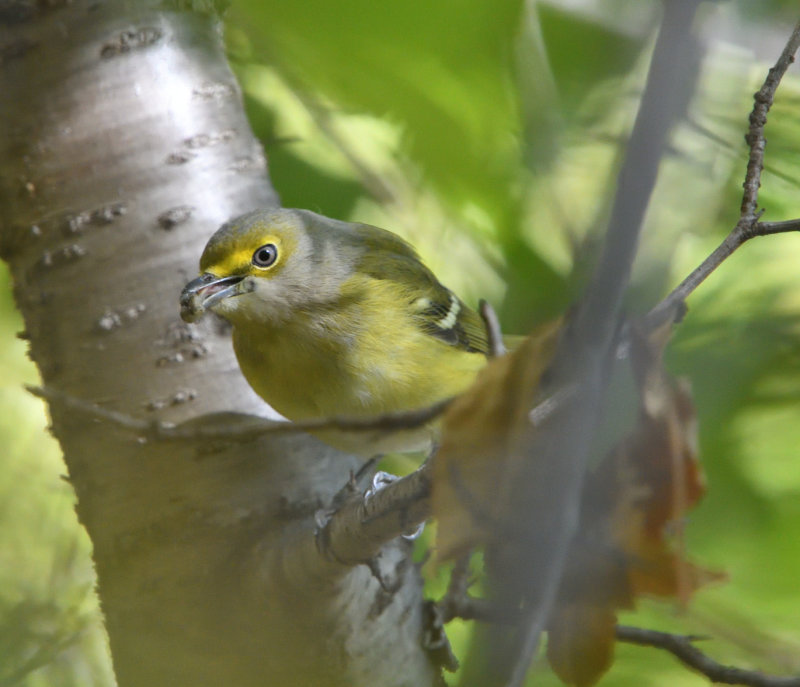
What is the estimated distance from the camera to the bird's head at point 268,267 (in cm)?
176

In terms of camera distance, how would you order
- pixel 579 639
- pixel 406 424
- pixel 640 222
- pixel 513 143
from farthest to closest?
pixel 513 143 < pixel 579 639 < pixel 406 424 < pixel 640 222

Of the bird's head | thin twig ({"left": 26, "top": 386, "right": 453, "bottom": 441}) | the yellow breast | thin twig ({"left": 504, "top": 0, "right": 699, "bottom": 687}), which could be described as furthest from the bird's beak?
thin twig ({"left": 504, "top": 0, "right": 699, "bottom": 687})

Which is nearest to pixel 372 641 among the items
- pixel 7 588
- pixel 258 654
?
pixel 258 654

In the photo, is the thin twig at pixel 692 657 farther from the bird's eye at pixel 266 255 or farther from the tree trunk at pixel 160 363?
the bird's eye at pixel 266 255

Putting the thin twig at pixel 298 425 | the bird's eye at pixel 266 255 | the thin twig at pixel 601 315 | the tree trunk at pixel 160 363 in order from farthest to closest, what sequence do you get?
the bird's eye at pixel 266 255 < the tree trunk at pixel 160 363 < the thin twig at pixel 298 425 < the thin twig at pixel 601 315

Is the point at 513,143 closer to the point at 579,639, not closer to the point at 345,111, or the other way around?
the point at 345,111

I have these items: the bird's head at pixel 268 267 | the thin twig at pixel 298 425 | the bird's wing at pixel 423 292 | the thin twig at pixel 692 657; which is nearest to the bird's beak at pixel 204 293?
the bird's head at pixel 268 267

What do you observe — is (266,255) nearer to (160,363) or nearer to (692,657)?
(160,363)

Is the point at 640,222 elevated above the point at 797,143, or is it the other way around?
the point at 640,222

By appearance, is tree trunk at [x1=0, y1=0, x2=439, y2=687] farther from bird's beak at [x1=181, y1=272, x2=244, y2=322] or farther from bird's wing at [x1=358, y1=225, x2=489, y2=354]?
bird's wing at [x1=358, y1=225, x2=489, y2=354]

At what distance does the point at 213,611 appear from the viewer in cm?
154

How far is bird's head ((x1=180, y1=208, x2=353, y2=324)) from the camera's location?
5.76ft

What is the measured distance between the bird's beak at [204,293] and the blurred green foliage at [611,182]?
50 cm

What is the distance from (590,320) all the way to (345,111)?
804mm
